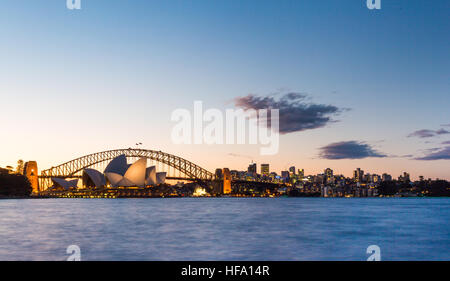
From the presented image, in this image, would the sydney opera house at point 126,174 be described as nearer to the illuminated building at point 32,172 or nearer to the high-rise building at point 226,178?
the illuminated building at point 32,172

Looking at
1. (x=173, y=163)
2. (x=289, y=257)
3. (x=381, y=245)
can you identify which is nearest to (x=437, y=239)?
(x=381, y=245)

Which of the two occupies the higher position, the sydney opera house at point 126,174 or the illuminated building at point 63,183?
the sydney opera house at point 126,174

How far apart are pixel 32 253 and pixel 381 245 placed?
835 inches

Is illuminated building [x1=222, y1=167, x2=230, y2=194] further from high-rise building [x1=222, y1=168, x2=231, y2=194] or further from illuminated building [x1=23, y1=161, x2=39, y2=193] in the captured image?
illuminated building [x1=23, y1=161, x2=39, y2=193]

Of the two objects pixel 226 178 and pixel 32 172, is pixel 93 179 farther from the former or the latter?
pixel 226 178

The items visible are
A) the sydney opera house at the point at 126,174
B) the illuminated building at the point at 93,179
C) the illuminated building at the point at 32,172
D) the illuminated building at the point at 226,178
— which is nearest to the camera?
the sydney opera house at the point at 126,174

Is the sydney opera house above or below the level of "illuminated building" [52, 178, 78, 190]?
above

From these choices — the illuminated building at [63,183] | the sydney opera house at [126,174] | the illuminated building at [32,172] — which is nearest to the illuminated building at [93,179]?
the sydney opera house at [126,174]

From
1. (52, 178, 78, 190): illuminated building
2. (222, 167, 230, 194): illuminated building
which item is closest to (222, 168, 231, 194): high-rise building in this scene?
(222, 167, 230, 194): illuminated building

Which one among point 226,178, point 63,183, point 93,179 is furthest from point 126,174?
point 226,178

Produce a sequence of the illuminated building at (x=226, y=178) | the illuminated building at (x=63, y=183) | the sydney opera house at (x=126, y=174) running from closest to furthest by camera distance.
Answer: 1. the sydney opera house at (x=126, y=174)
2. the illuminated building at (x=63, y=183)
3. the illuminated building at (x=226, y=178)
